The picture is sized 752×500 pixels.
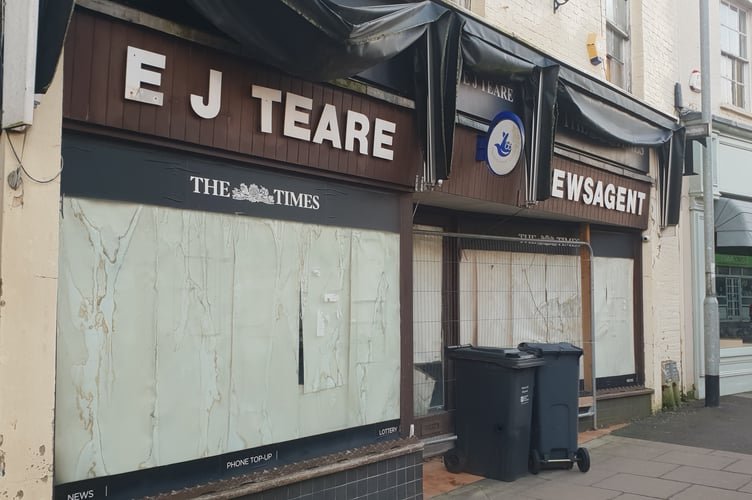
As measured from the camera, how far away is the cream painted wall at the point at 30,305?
12.1 feet

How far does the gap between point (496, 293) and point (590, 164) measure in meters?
2.37

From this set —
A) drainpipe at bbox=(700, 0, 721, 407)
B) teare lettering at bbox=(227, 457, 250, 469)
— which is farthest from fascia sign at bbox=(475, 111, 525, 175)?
drainpipe at bbox=(700, 0, 721, 407)

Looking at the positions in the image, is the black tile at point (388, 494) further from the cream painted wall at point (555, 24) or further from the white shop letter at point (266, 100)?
the cream painted wall at point (555, 24)

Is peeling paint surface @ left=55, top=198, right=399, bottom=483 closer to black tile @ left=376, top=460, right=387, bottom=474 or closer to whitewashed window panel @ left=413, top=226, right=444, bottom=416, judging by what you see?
black tile @ left=376, top=460, right=387, bottom=474

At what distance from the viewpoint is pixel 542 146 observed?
7898 mm

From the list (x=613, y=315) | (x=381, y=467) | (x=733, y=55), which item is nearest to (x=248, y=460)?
(x=381, y=467)

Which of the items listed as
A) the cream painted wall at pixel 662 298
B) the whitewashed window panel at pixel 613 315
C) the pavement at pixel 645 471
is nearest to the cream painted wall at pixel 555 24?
the cream painted wall at pixel 662 298

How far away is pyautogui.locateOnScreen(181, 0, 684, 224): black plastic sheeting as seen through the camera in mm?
4734

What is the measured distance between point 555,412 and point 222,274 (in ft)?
13.5

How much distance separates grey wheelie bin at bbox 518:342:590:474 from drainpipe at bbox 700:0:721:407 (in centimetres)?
483

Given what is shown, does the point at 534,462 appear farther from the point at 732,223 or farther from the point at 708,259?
the point at 732,223

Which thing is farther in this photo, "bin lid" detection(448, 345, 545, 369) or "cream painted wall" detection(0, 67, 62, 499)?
"bin lid" detection(448, 345, 545, 369)

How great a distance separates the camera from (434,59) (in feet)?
21.0

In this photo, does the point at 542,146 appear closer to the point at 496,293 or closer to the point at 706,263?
the point at 496,293
